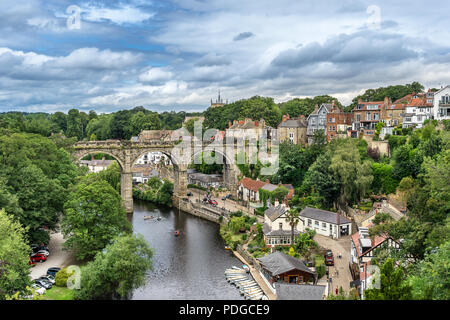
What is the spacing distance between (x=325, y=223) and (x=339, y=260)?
5.98 meters

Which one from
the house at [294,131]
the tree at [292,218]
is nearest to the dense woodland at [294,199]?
the house at [294,131]

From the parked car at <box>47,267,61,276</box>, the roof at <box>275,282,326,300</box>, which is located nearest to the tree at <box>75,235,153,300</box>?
the parked car at <box>47,267,61,276</box>

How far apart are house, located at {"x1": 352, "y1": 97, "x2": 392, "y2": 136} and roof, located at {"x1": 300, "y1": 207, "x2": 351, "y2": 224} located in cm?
1609

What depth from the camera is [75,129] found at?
11012 cm

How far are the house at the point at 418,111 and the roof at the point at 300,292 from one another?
30.3 m

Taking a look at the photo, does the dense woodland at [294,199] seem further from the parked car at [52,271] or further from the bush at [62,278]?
the bush at [62,278]

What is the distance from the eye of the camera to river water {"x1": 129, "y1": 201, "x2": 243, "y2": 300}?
2816cm

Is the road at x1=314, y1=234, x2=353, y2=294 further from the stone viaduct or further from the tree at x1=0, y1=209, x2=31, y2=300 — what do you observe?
the stone viaduct

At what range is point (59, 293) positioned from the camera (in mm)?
25250

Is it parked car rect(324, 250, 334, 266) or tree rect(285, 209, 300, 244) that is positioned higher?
tree rect(285, 209, 300, 244)

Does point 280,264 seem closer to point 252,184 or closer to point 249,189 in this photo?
point 249,189

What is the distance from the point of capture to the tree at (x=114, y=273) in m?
23.7
